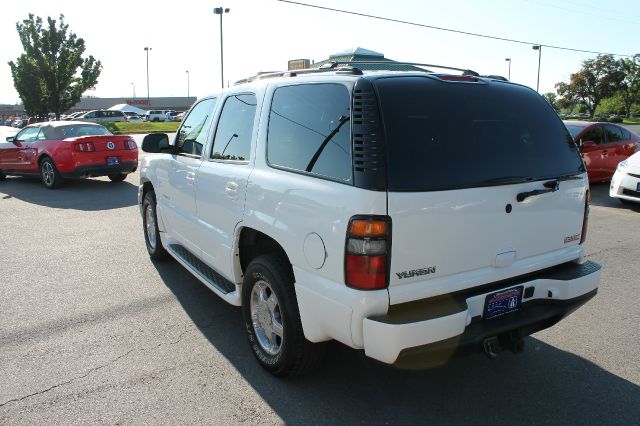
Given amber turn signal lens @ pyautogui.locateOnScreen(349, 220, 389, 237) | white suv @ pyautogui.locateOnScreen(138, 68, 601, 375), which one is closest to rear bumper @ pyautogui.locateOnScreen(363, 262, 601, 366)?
white suv @ pyautogui.locateOnScreen(138, 68, 601, 375)

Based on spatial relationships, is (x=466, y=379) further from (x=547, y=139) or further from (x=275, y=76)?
(x=275, y=76)

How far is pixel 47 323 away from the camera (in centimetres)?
432

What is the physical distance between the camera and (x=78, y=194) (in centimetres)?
1102

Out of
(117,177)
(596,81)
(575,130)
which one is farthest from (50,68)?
(596,81)

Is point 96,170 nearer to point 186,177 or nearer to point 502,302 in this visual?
point 186,177

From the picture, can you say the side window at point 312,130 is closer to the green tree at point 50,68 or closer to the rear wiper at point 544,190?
the rear wiper at point 544,190

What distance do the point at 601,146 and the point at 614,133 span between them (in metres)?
0.88

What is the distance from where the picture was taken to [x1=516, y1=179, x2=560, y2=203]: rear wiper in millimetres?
2953

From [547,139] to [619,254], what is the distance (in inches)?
151

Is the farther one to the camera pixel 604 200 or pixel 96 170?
pixel 96 170

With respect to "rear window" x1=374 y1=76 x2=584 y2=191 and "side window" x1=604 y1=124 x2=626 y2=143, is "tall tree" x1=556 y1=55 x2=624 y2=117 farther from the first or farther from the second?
"rear window" x1=374 y1=76 x2=584 y2=191

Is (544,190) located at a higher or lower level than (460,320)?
higher

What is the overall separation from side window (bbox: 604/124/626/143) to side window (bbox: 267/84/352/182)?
1068 centimetres

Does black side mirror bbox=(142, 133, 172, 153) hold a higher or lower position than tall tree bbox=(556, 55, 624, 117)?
lower
